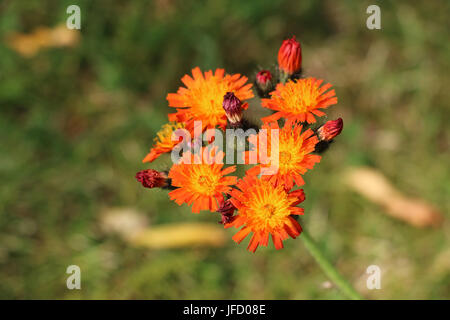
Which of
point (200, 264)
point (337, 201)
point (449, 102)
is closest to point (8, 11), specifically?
point (200, 264)

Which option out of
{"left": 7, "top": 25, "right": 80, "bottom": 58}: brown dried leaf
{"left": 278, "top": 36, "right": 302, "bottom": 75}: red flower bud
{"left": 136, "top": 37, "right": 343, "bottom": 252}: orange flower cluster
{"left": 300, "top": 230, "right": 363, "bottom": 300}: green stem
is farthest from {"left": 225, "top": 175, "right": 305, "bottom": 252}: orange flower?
{"left": 7, "top": 25, "right": 80, "bottom": 58}: brown dried leaf

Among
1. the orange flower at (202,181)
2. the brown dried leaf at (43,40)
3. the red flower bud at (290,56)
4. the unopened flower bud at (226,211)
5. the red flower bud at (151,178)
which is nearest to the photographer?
the unopened flower bud at (226,211)

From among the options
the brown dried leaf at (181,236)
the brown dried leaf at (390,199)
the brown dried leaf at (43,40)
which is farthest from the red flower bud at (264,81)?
the brown dried leaf at (43,40)

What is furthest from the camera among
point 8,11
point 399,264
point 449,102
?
point 8,11

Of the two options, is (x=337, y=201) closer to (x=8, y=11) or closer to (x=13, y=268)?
(x=13, y=268)

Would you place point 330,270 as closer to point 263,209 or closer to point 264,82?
point 263,209

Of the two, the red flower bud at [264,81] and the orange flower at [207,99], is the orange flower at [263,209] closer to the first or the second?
the orange flower at [207,99]

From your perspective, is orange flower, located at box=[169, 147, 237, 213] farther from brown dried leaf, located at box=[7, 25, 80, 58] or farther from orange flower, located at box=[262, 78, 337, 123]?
brown dried leaf, located at box=[7, 25, 80, 58]
